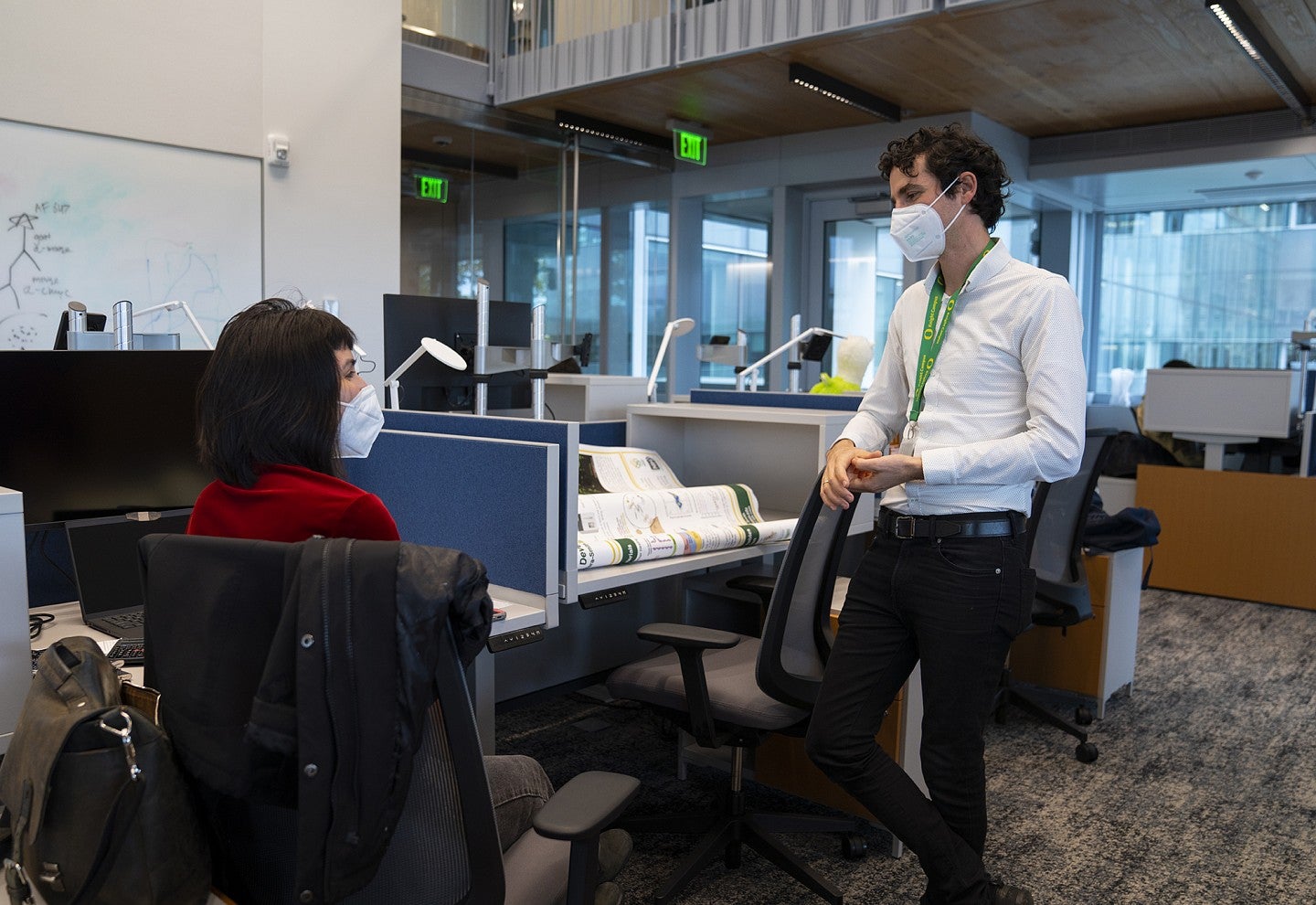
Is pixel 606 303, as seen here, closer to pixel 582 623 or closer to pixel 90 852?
pixel 582 623

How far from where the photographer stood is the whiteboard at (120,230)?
13.6 ft

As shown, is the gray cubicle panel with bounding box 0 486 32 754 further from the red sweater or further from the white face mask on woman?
the white face mask on woman

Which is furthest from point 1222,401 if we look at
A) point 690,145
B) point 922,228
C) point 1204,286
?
point 922,228

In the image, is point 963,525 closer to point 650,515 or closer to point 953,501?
point 953,501

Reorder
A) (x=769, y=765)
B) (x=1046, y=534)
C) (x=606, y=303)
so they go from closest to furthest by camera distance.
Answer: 1. (x=769, y=765)
2. (x=1046, y=534)
3. (x=606, y=303)

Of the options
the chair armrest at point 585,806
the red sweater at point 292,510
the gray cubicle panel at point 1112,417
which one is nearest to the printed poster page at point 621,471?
the red sweater at point 292,510

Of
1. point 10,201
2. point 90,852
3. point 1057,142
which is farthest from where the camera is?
point 1057,142

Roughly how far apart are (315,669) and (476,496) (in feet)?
3.64

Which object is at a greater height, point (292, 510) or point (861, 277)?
point (861, 277)

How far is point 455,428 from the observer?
7.47ft

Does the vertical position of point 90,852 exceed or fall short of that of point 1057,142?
it falls short

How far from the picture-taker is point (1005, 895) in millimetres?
1828

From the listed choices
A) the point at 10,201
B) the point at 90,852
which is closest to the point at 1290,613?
the point at 90,852

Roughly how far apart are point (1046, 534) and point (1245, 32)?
119 inches
